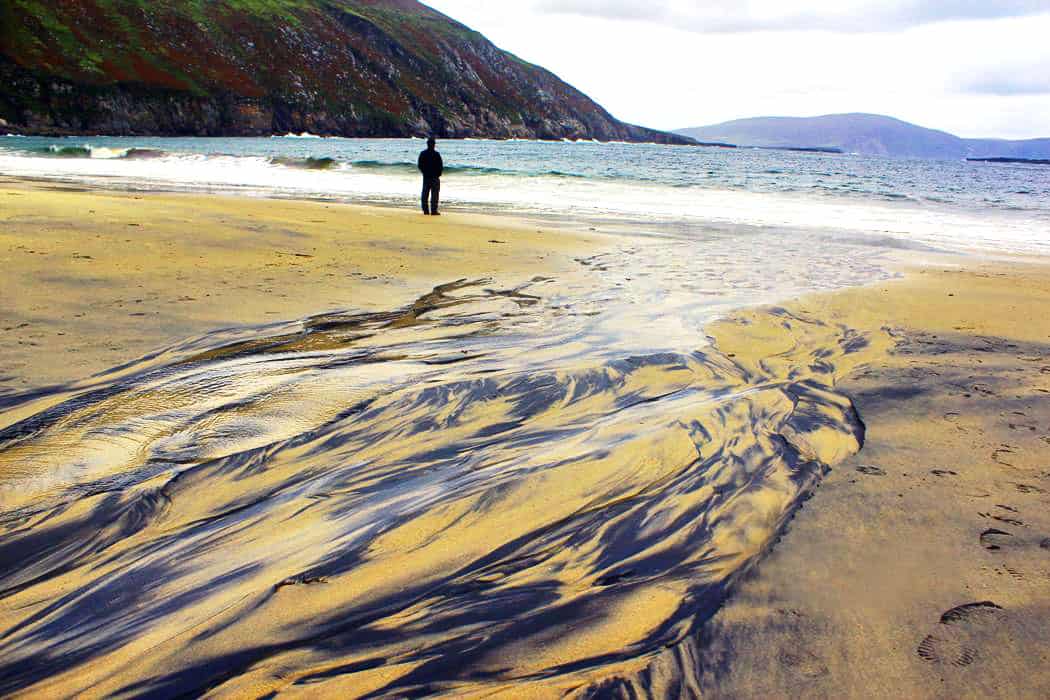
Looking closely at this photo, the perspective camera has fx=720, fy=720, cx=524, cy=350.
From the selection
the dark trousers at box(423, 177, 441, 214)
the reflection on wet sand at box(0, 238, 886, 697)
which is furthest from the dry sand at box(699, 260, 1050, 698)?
the dark trousers at box(423, 177, 441, 214)

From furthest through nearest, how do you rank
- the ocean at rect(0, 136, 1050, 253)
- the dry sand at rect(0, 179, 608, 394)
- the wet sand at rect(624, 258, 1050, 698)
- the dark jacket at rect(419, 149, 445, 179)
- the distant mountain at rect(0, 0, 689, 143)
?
the distant mountain at rect(0, 0, 689, 143), the ocean at rect(0, 136, 1050, 253), the dark jacket at rect(419, 149, 445, 179), the dry sand at rect(0, 179, 608, 394), the wet sand at rect(624, 258, 1050, 698)

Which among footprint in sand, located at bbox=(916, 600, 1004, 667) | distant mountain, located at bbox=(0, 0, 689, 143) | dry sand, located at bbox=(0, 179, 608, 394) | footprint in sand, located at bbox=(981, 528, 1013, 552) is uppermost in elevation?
distant mountain, located at bbox=(0, 0, 689, 143)

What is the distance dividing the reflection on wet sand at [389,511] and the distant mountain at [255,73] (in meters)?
76.4

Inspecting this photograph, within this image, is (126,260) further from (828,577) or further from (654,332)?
(828,577)

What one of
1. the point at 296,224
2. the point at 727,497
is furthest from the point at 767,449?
the point at 296,224

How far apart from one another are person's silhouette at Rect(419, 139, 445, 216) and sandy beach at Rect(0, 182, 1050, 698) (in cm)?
816

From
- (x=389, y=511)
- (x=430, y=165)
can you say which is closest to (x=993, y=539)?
(x=389, y=511)

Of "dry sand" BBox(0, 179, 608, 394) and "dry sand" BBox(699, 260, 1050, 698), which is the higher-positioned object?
"dry sand" BBox(0, 179, 608, 394)

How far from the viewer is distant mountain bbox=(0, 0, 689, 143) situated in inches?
2746

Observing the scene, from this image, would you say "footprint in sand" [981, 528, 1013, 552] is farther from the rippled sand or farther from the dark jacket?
the dark jacket

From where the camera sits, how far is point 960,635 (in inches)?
69.0

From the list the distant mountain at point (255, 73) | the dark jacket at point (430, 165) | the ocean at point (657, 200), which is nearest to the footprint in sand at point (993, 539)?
the ocean at point (657, 200)

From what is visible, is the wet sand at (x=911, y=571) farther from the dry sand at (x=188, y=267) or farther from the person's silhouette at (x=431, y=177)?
the person's silhouette at (x=431, y=177)

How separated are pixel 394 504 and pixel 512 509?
400 millimetres
